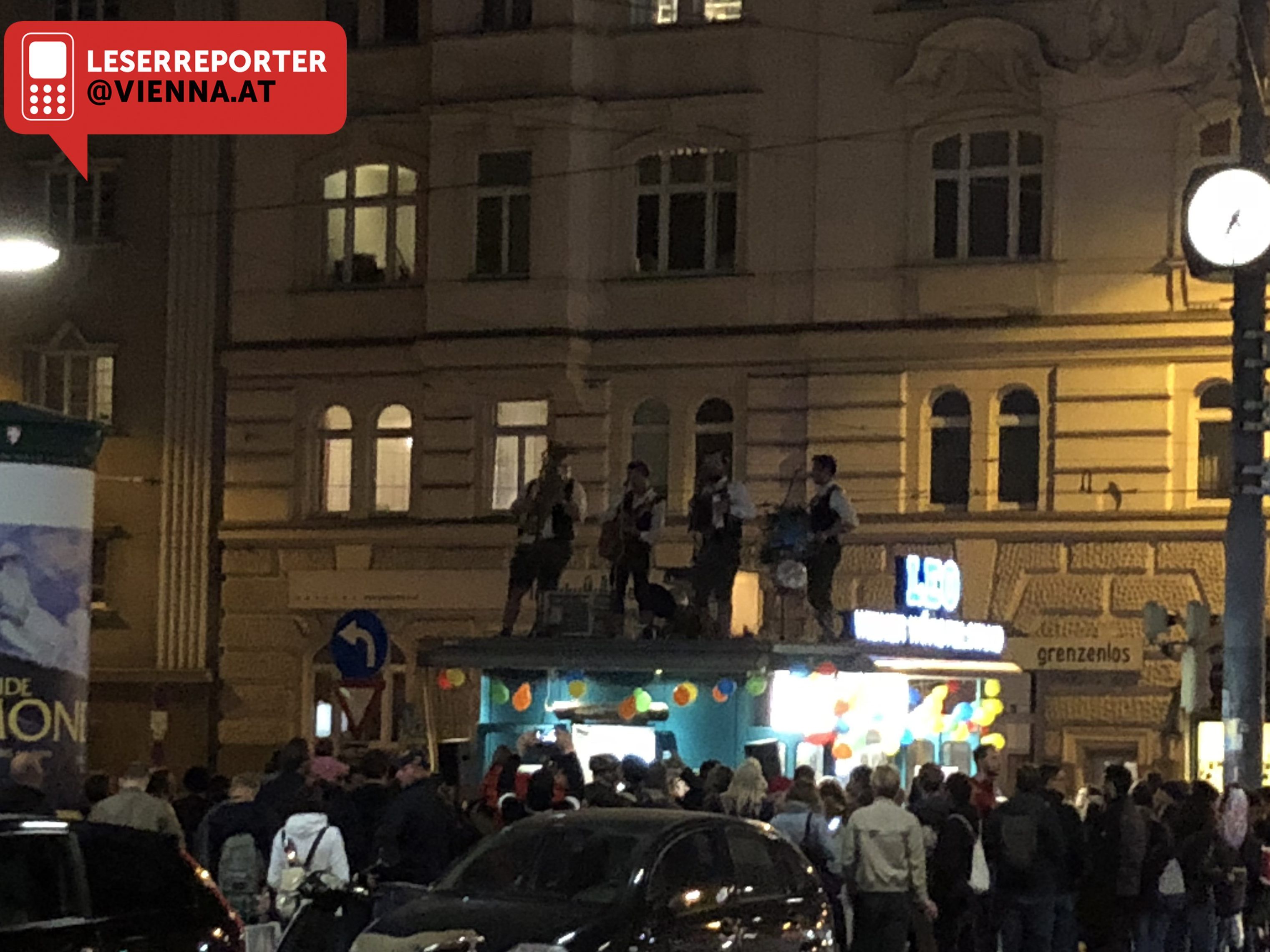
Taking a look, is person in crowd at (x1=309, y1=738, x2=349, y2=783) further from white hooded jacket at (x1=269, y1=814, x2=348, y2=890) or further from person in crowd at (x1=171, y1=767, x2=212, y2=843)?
white hooded jacket at (x1=269, y1=814, x2=348, y2=890)

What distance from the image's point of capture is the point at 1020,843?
2002 centimetres

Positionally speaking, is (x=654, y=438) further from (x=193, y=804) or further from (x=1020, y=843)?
(x=1020, y=843)

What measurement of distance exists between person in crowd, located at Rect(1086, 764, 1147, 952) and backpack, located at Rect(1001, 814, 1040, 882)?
3.39 feet

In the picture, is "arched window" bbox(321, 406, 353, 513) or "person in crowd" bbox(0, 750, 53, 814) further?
"arched window" bbox(321, 406, 353, 513)

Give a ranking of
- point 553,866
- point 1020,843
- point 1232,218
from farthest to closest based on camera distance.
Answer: point 1232,218 < point 1020,843 < point 553,866

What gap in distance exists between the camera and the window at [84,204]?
42.9 meters

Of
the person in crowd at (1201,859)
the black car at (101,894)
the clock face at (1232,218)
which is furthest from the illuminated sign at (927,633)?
the black car at (101,894)

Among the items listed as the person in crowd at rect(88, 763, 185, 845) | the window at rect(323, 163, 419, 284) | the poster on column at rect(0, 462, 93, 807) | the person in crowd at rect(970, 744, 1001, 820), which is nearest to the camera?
the person in crowd at rect(88, 763, 185, 845)

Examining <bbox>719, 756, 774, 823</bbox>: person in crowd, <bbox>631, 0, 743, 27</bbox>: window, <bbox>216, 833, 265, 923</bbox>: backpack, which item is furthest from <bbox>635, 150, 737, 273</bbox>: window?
<bbox>216, 833, 265, 923</bbox>: backpack

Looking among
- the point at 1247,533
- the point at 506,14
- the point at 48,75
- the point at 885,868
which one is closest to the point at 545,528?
the point at 1247,533

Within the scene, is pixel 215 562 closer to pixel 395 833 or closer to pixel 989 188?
pixel 989 188

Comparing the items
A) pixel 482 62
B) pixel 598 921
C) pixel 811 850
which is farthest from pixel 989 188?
pixel 598 921

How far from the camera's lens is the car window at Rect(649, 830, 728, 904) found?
1541 cm

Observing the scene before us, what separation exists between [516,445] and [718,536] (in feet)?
48.9
